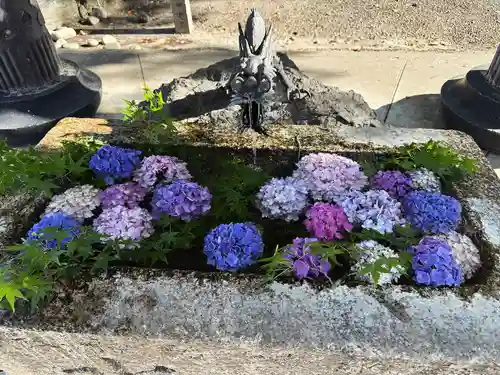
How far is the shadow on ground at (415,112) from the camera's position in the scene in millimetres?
4020

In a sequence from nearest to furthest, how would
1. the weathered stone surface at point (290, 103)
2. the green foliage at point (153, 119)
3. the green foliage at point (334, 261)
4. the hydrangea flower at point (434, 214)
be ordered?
1. the green foliage at point (334, 261)
2. the hydrangea flower at point (434, 214)
3. the green foliage at point (153, 119)
4. the weathered stone surface at point (290, 103)

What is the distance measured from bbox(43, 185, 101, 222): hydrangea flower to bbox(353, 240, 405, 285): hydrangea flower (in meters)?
1.15

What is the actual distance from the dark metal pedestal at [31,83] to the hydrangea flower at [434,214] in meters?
2.75

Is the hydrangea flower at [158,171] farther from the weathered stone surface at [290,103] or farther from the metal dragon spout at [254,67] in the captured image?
the weathered stone surface at [290,103]

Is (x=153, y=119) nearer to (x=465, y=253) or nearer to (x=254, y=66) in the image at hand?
(x=254, y=66)

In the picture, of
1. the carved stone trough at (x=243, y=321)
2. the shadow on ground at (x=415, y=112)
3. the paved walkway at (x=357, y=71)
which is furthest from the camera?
the paved walkway at (x=357, y=71)

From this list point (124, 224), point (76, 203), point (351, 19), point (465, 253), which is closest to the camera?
point (465, 253)

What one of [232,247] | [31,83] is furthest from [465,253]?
[31,83]

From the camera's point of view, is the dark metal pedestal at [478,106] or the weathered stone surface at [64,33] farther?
the weathered stone surface at [64,33]

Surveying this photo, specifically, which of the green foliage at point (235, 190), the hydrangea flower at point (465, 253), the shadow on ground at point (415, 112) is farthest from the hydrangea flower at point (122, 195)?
the shadow on ground at point (415, 112)

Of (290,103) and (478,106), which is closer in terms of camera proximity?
(290,103)

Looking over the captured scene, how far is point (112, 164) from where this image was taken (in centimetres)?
207

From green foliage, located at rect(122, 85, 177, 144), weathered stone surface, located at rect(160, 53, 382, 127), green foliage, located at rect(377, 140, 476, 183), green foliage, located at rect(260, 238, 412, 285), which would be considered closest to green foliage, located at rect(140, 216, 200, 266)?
green foliage, located at rect(260, 238, 412, 285)

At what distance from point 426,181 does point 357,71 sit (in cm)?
312
